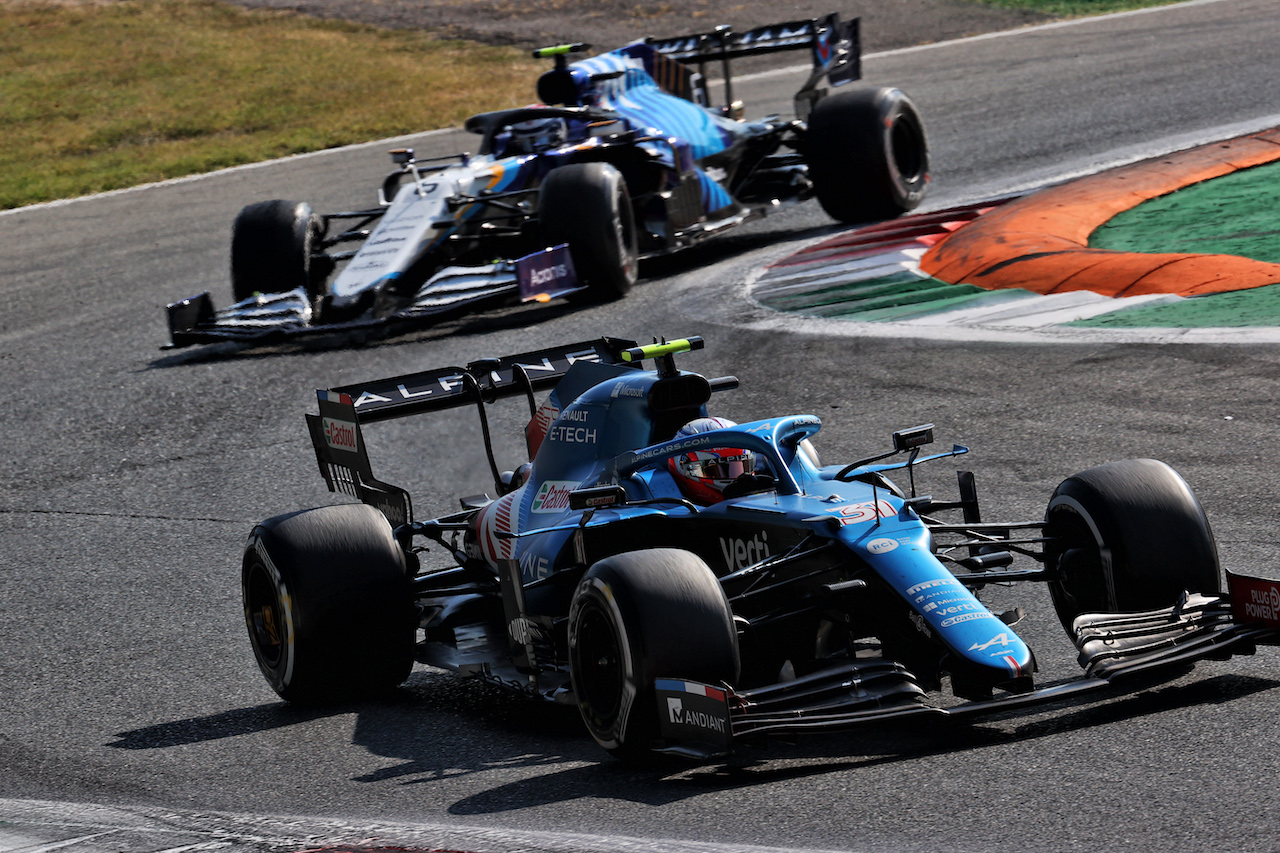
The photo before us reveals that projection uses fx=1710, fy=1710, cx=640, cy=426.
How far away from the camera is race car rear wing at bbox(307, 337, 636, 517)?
800cm

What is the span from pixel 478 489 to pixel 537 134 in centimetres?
695

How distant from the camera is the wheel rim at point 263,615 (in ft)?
23.8

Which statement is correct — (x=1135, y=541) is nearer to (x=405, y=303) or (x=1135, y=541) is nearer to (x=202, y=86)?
(x=405, y=303)

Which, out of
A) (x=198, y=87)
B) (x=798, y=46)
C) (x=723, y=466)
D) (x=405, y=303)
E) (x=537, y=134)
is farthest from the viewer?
(x=198, y=87)

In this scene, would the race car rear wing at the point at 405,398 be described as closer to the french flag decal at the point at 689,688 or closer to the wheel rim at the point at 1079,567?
the wheel rim at the point at 1079,567

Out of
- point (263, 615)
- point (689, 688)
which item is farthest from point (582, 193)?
point (689, 688)

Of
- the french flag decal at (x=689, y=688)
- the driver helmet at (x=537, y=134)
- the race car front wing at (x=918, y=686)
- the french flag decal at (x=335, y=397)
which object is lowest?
the race car front wing at (x=918, y=686)

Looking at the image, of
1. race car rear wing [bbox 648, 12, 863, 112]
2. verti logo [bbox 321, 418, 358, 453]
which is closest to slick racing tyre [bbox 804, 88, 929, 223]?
race car rear wing [bbox 648, 12, 863, 112]

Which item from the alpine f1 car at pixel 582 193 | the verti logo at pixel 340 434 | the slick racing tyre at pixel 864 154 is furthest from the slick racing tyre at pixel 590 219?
the verti logo at pixel 340 434

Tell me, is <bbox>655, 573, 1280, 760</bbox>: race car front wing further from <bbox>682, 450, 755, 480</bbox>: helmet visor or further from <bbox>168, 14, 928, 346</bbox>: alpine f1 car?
<bbox>168, 14, 928, 346</bbox>: alpine f1 car

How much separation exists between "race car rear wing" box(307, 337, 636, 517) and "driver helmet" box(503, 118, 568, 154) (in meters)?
7.33

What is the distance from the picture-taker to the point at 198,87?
1281 inches

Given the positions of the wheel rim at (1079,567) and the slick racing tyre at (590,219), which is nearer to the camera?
the wheel rim at (1079,567)

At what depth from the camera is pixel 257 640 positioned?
7.48 meters
